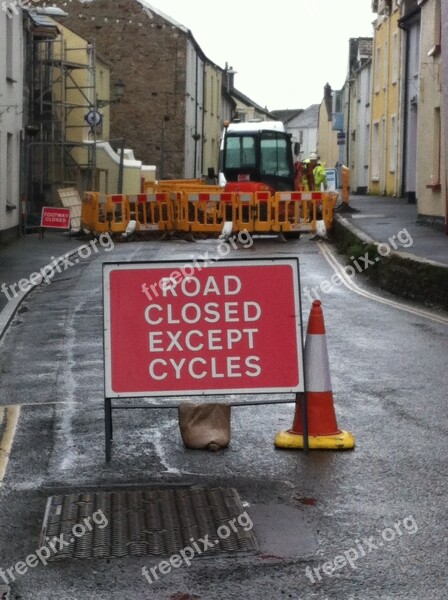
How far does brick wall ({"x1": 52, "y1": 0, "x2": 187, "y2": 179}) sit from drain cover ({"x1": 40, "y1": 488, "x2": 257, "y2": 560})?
A: 4825cm

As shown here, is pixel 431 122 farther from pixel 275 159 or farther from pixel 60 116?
pixel 60 116

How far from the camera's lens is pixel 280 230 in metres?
29.3

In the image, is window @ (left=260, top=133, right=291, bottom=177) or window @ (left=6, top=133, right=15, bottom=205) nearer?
window @ (left=6, top=133, right=15, bottom=205)

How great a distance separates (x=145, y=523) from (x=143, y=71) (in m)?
49.6

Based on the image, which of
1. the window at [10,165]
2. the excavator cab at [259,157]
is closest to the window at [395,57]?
the excavator cab at [259,157]

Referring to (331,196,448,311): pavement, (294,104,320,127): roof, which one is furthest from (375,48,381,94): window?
(294,104,320,127): roof

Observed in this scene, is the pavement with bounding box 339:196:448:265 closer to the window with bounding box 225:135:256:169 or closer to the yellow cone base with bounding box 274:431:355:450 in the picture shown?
the window with bounding box 225:135:256:169

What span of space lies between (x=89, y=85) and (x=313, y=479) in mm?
38146

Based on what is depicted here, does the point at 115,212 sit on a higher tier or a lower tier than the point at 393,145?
lower

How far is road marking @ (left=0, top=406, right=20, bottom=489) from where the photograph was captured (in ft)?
25.4

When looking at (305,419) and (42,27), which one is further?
(42,27)

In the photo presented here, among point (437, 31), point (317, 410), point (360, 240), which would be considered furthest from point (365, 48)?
point (317, 410)

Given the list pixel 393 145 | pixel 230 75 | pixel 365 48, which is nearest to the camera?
pixel 393 145

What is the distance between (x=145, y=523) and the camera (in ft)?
20.7
